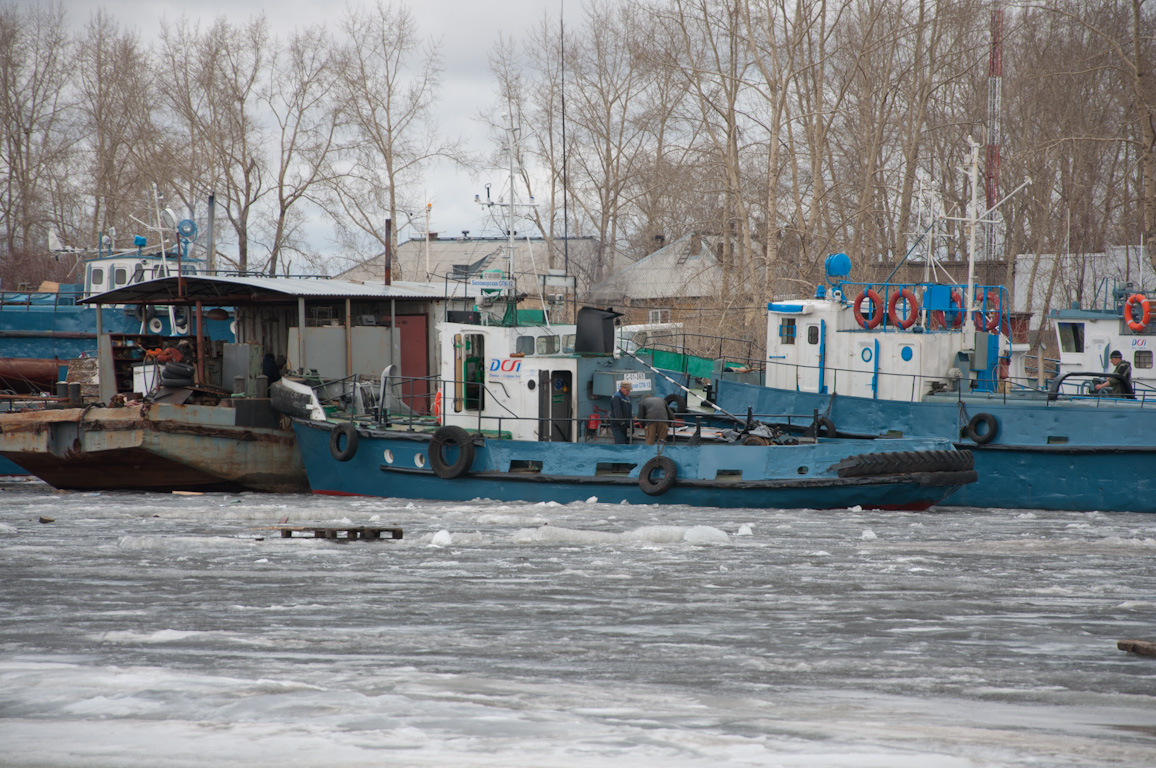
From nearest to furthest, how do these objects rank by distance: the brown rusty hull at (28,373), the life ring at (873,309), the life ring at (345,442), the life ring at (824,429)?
the life ring at (345,442) < the life ring at (824,429) < the life ring at (873,309) < the brown rusty hull at (28,373)

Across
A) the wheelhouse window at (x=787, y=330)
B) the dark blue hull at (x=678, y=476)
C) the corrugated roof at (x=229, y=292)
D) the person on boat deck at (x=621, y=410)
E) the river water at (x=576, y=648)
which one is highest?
the corrugated roof at (x=229, y=292)

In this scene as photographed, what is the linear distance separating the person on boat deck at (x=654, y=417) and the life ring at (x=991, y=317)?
232 inches

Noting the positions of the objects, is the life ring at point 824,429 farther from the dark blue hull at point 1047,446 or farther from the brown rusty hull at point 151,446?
the brown rusty hull at point 151,446

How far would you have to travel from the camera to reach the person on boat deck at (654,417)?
1270 centimetres

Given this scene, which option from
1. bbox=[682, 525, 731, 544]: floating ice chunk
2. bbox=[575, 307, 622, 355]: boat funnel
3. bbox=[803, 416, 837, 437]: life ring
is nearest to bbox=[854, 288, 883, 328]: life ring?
bbox=[803, 416, 837, 437]: life ring

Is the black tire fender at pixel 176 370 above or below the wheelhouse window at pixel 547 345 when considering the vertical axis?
below

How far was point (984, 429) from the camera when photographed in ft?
45.8

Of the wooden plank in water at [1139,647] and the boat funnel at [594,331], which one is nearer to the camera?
the wooden plank in water at [1139,647]

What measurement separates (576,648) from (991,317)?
40.6ft

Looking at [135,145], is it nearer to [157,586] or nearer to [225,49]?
[225,49]

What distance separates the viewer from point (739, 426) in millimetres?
13203

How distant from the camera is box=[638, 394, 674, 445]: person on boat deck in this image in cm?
1270

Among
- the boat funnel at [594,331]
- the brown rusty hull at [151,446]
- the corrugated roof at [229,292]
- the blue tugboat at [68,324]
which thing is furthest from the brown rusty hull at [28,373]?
the boat funnel at [594,331]

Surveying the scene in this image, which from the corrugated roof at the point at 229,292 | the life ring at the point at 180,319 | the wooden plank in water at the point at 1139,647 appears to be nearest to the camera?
the wooden plank in water at the point at 1139,647
